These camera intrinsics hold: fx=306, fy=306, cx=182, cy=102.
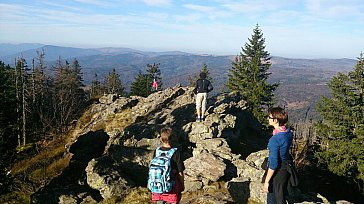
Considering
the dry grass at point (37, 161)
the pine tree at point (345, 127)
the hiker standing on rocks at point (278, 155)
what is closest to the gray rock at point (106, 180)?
the hiker standing on rocks at point (278, 155)

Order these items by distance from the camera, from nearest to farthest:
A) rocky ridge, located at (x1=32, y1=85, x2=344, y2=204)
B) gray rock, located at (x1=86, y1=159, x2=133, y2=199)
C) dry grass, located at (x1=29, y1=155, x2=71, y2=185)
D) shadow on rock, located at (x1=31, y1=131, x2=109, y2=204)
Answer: rocky ridge, located at (x1=32, y1=85, x2=344, y2=204) → shadow on rock, located at (x1=31, y1=131, x2=109, y2=204) → gray rock, located at (x1=86, y1=159, x2=133, y2=199) → dry grass, located at (x1=29, y1=155, x2=71, y2=185)

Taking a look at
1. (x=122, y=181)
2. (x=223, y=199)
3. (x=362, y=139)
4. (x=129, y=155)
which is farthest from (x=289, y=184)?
(x=362, y=139)

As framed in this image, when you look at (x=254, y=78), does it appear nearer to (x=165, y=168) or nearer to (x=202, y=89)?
(x=202, y=89)

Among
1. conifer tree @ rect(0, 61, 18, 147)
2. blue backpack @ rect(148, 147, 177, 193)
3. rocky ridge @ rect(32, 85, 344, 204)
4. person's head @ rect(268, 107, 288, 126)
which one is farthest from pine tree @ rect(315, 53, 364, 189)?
conifer tree @ rect(0, 61, 18, 147)

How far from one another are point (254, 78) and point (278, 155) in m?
39.6

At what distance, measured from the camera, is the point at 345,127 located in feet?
93.0

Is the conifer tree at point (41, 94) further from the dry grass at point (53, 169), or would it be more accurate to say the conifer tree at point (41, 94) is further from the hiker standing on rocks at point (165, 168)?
the hiker standing on rocks at point (165, 168)

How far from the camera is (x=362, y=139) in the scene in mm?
26578

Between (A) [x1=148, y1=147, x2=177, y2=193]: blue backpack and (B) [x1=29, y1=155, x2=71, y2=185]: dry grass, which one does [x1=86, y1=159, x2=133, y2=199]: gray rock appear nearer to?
(A) [x1=148, y1=147, x2=177, y2=193]: blue backpack

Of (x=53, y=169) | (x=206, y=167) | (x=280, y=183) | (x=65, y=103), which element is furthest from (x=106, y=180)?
(x=65, y=103)

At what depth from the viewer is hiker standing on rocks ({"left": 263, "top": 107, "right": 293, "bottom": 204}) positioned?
6.65m

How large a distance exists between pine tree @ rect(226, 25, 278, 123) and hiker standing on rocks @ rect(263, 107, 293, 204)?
33.1 meters

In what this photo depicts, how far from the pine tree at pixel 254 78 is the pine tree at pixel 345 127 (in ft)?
35.6

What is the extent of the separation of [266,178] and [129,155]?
827 centimetres
